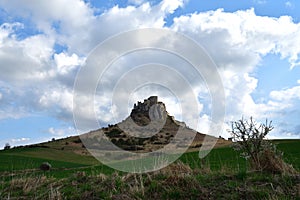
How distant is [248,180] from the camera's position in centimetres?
869

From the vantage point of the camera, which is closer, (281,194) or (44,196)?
(281,194)

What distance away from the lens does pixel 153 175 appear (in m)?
9.48

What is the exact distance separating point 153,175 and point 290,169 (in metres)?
3.66

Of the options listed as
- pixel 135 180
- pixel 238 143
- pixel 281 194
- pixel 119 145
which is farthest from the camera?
pixel 119 145

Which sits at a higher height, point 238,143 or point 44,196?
point 238,143

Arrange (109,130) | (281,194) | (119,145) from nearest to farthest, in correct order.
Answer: (281,194)
(119,145)
(109,130)

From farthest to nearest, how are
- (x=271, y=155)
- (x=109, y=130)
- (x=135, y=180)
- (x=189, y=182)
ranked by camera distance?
1. (x=109, y=130)
2. (x=271, y=155)
3. (x=135, y=180)
4. (x=189, y=182)

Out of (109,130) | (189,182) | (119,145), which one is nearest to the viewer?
(189,182)

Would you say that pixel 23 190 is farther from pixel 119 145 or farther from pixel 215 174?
pixel 119 145

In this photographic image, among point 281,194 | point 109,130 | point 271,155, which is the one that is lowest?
point 281,194

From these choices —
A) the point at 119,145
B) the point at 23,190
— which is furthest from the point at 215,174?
the point at 119,145

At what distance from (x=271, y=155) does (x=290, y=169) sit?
0.63 m

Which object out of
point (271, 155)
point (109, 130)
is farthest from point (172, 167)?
point (109, 130)

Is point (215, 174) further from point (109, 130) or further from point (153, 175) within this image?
point (109, 130)
